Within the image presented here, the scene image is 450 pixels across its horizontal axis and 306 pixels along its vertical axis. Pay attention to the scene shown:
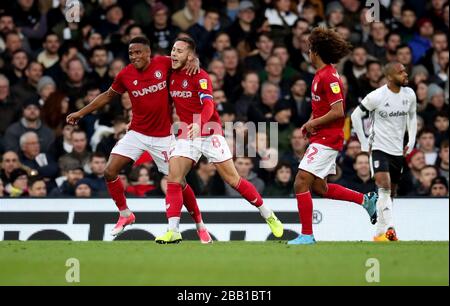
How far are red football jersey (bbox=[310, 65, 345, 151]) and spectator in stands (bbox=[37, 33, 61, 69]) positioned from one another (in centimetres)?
776

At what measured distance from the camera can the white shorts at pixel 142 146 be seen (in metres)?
13.8

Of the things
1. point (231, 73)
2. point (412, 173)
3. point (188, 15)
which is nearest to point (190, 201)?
point (412, 173)

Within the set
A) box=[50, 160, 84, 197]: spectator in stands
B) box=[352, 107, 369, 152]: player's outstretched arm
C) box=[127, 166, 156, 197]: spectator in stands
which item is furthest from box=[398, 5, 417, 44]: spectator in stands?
box=[352, 107, 369, 152]: player's outstretched arm

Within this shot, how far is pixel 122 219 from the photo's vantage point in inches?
555

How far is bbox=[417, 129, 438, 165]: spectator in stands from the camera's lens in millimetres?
18547

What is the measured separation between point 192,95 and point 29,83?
6702mm

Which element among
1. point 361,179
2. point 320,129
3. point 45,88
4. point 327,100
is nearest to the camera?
point 327,100

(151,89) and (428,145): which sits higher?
(428,145)

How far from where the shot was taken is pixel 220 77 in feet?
63.3

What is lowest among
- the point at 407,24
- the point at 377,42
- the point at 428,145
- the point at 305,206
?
the point at 305,206

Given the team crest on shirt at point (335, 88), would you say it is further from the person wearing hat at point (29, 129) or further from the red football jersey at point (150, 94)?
the person wearing hat at point (29, 129)

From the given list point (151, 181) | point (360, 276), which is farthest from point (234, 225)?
point (360, 276)

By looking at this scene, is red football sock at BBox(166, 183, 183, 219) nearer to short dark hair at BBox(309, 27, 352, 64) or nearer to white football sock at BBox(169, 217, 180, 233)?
white football sock at BBox(169, 217, 180, 233)

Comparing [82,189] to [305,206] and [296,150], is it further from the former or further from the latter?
[305,206]
